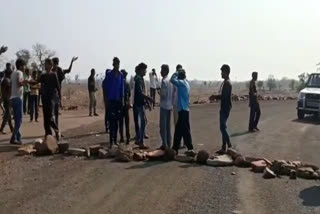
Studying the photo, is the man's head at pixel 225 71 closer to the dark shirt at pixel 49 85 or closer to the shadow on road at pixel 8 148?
the dark shirt at pixel 49 85

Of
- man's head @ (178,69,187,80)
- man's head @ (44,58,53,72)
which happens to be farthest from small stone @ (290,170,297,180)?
man's head @ (44,58,53,72)

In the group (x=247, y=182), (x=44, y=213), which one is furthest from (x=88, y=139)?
(x=44, y=213)

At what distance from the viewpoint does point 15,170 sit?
10.6m

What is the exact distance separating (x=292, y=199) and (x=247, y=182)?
1196mm

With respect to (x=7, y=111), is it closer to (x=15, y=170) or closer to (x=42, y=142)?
(x=42, y=142)

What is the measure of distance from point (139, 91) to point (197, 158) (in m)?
2.74

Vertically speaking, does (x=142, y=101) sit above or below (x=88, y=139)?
above

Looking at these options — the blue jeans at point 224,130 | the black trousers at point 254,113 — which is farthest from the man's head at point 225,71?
the black trousers at point 254,113

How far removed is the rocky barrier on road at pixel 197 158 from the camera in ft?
34.0

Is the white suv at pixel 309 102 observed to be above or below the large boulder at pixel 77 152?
above

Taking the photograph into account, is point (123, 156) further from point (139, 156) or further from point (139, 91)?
point (139, 91)

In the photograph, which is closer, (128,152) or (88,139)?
(128,152)

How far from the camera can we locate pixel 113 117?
1295 centimetres

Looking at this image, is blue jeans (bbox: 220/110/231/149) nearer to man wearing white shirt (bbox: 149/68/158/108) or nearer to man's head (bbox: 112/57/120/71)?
man's head (bbox: 112/57/120/71)
